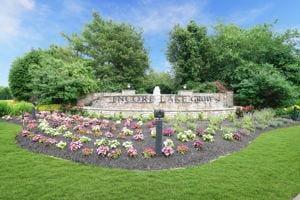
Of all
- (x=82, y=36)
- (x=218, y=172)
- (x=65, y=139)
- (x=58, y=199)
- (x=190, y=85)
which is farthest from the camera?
(x=82, y=36)

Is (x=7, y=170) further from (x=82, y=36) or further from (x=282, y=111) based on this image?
(x=82, y=36)

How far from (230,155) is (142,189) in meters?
3.54

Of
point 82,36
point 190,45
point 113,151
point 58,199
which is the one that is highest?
point 82,36

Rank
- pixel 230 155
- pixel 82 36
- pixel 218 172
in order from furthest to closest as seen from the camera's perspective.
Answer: pixel 82 36 < pixel 230 155 < pixel 218 172

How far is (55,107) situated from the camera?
18609mm

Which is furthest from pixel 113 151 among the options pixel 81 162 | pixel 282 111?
pixel 282 111

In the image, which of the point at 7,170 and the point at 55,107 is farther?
the point at 55,107

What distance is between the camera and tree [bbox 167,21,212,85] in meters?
26.7

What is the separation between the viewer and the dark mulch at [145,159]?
23.9 feet

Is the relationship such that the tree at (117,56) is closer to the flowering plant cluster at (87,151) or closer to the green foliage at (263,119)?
the green foliage at (263,119)

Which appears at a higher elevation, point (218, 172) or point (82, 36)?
point (82, 36)

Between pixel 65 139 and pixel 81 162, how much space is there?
91.8 inches

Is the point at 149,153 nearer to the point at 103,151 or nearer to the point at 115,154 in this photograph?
the point at 115,154

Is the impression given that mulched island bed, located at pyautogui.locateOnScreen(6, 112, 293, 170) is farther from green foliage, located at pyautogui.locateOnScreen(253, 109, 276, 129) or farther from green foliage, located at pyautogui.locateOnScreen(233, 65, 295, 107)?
green foliage, located at pyautogui.locateOnScreen(233, 65, 295, 107)
